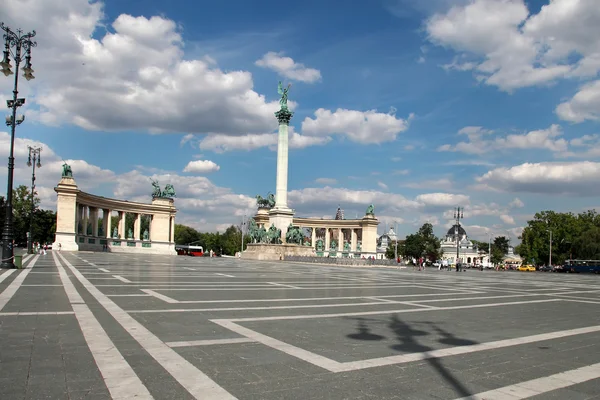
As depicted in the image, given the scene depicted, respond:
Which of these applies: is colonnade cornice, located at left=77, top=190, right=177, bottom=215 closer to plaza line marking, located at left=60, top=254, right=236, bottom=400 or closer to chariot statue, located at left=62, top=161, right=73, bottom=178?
chariot statue, located at left=62, top=161, right=73, bottom=178

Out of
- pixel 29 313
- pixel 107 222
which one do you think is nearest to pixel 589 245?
pixel 107 222

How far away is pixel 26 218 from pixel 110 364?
9939 cm

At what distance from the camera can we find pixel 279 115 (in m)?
74.3

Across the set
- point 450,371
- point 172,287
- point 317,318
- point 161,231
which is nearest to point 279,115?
point 161,231

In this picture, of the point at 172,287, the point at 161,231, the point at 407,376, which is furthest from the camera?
the point at 161,231

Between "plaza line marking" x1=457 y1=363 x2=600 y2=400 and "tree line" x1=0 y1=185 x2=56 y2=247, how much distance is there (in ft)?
305

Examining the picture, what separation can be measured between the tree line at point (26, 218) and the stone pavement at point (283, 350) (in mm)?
85028

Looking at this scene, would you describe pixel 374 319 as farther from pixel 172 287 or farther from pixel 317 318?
pixel 172 287

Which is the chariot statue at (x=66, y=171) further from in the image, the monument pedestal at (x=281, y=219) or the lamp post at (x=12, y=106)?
the lamp post at (x=12, y=106)

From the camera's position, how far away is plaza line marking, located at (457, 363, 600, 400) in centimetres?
623

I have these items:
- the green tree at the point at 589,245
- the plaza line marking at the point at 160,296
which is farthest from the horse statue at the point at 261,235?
the green tree at the point at 589,245

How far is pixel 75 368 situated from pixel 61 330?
121 inches

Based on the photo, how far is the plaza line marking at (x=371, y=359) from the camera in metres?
7.63

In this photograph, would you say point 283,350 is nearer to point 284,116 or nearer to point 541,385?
point 541,385
